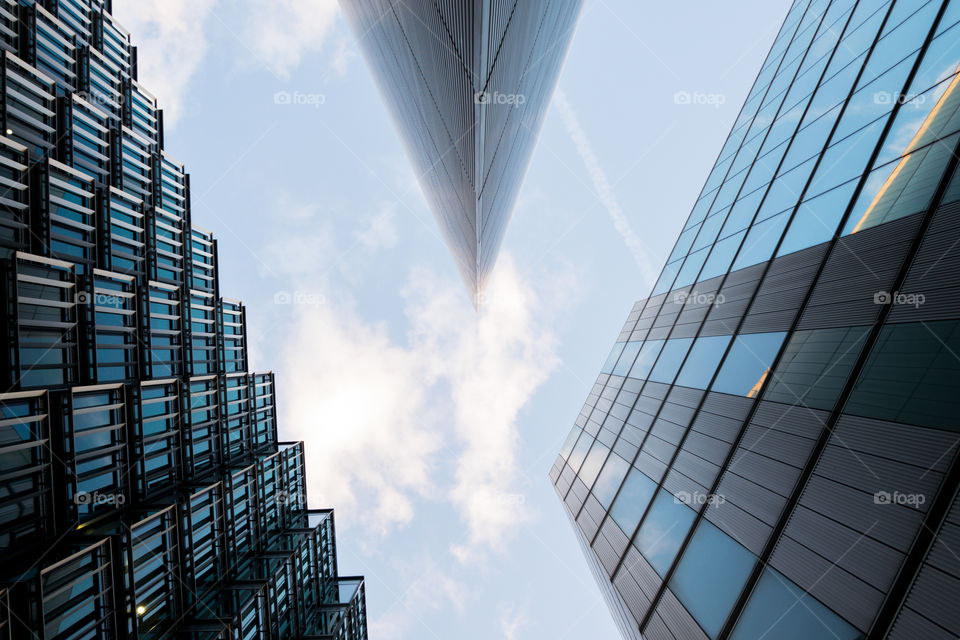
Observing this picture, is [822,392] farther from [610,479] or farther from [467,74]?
[467,74]

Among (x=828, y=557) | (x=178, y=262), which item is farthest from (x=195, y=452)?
(x=828, y=557)

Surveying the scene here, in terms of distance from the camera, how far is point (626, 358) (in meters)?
23.0

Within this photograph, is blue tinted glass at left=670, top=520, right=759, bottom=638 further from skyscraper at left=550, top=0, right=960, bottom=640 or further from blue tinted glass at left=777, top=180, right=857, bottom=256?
blue tinted glass at left=777, top=180, right=857, bottom=256

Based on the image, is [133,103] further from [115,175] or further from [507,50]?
[507,50]

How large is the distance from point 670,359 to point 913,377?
1003 centimetres

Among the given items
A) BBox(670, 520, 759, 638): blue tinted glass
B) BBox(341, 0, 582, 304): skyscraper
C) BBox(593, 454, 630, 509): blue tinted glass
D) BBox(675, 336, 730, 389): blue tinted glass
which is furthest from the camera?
BBox(593, 454, 630, 509): blue tinted glass

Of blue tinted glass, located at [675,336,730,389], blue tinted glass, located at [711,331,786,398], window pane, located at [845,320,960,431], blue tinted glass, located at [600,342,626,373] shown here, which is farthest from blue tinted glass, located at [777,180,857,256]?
blue tinted glass, located at [600,342,626,373]

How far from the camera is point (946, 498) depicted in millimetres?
5754

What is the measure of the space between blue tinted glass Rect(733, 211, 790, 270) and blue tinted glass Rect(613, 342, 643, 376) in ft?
25.1

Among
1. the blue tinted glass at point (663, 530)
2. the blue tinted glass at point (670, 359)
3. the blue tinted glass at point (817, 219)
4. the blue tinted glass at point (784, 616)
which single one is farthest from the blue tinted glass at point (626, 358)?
the blue tinted glass at point (784, 616)

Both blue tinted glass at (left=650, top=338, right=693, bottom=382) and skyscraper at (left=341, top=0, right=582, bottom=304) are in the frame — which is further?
blue tinted glass at (left=650, top=338, right=693, bottom=382)

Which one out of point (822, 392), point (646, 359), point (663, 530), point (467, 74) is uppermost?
point (467, 74)

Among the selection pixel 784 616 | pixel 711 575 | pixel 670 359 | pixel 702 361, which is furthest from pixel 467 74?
pixel 784 616

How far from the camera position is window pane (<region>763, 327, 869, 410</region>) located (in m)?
A: 8.46
